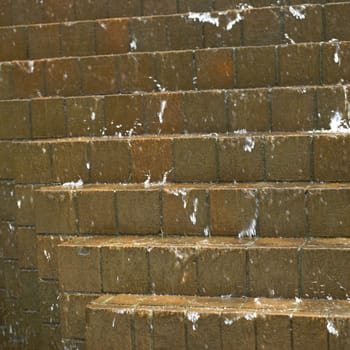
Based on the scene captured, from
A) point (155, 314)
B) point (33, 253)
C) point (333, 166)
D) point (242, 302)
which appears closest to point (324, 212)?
point (333, 166)

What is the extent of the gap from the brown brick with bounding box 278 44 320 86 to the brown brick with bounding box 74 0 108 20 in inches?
58.3

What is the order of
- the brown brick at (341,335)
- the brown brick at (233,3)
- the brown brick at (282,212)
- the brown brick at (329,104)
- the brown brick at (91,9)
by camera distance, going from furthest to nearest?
the brown brick at (91,9) < the brown brick at (233,3) < the brown brick at (329,104) < the brown brick at (282,212) < the brown brick at (341,335)

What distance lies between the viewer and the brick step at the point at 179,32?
14.5 ft

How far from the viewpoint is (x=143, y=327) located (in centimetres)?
328

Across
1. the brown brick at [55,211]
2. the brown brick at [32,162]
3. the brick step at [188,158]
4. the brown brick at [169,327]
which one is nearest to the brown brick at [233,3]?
the brick step at [188,158]

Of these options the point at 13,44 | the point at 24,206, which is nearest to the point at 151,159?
the point at 24,206

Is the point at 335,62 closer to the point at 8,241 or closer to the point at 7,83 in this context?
Answer: the point at 7,83

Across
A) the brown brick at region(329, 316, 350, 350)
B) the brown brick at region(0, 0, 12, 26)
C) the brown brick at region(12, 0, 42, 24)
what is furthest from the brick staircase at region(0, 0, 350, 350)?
the brown brick at region(0, 0, 12, 26)

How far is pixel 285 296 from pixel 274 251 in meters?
0.21

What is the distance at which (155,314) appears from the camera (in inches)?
128

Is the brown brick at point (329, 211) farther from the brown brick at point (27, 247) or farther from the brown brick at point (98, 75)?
the brown brick at point (27, 247)

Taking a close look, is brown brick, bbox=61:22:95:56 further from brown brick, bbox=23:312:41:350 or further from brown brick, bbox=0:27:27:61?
brown brick, bbox=23:312:41:350

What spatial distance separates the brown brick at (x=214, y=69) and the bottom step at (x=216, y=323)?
145 cm

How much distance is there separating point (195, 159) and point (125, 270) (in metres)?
0.72
